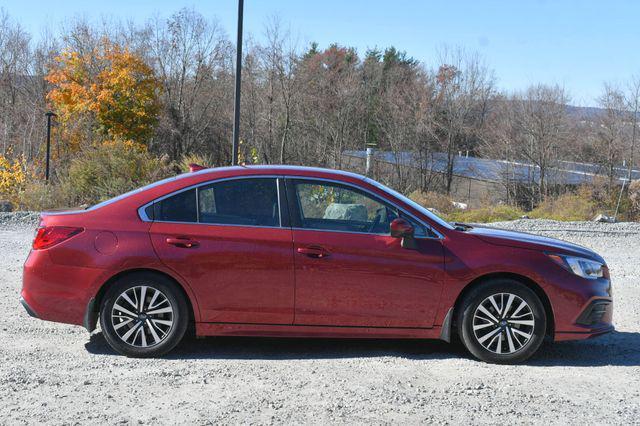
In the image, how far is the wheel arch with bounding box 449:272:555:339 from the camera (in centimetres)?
581

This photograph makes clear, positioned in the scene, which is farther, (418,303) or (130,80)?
(130,80)

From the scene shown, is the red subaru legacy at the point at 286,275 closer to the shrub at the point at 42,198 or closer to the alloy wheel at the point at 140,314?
the alloy wheel at the point at 140,314

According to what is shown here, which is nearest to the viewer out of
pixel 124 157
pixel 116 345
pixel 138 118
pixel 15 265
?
pixel 116 345

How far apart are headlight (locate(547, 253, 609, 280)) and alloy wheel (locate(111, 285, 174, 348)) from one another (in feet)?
10.3

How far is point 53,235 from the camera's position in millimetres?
5762

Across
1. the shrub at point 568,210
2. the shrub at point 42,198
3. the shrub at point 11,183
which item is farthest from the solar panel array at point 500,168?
the shrub at point 42,198

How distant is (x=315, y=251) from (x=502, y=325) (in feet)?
5.31

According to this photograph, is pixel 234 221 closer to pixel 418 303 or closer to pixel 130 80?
pixel 418 303

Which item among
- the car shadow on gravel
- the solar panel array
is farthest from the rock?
the solar panel array

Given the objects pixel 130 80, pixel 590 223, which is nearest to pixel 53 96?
pixel 130 80

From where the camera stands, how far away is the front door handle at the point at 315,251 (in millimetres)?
5676

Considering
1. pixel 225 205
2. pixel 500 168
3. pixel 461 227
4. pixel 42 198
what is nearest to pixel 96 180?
pixel 42 198

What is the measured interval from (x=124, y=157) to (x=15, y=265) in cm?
958

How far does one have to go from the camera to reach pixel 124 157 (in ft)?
64.0
